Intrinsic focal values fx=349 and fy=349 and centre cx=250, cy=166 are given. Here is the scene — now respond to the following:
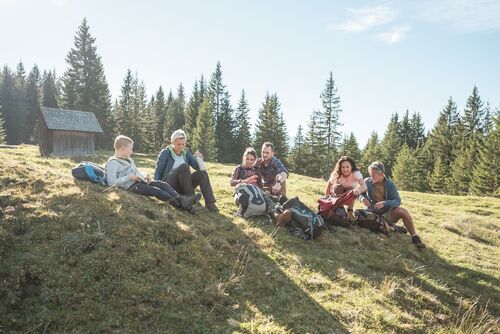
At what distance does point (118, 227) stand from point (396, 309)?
5255mm

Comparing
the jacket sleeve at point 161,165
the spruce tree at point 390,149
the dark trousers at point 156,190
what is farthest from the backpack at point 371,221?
the spruce tree at point 390,149

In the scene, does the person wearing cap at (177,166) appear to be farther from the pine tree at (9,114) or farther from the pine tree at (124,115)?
the pine tree at (9,114)

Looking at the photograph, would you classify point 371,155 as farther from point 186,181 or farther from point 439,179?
point 186,181

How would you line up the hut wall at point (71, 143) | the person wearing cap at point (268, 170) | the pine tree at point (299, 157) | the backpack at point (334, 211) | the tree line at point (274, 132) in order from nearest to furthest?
the backpack at point (334, 211) < the person wearing cap at point (268, 170) < the hut wall at point (71, 143) < the tree line at point (274, 132) < the pine tree at point (299, 157)

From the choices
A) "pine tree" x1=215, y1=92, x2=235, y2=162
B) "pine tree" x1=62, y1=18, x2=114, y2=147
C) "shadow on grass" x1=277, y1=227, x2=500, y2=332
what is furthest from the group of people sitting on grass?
"pine tree" x1=215, y1=92, x2=235, y2=162

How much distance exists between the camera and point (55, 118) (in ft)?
125

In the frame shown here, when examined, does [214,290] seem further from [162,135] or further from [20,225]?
[162,135]

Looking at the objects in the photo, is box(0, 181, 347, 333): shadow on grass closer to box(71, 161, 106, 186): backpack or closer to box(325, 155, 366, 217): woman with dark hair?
box(71, 161, 106, 186): backpack

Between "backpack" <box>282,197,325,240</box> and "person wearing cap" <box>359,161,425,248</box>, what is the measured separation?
215 centimetres

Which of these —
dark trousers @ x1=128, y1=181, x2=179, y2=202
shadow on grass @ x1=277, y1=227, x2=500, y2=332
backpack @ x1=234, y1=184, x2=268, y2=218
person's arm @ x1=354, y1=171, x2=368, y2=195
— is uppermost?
person's arm @ x1=354, y1=171, x2=368, y2=195

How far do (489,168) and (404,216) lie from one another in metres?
41.4

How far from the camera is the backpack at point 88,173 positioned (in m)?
8.70

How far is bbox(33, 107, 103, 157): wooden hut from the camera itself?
37.3 meters

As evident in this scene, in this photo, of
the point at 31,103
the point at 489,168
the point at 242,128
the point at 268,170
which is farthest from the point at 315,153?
the point at 31,103
